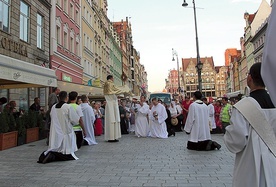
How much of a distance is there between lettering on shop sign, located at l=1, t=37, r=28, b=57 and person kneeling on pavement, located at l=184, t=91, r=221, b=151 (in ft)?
35.5

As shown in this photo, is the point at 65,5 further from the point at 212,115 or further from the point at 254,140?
the point at 254,140

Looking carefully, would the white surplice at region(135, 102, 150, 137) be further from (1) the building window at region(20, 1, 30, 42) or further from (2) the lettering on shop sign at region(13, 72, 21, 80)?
(1) the building window at region(20, 1, 30, 42)

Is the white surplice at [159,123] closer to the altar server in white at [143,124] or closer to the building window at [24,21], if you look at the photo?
the altar server in white at [143,124]

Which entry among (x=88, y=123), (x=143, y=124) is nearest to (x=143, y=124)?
(x=143, y=124)

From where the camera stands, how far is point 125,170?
671cm

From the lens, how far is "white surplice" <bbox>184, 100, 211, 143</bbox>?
1009 cm

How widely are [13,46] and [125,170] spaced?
12615 millimetres

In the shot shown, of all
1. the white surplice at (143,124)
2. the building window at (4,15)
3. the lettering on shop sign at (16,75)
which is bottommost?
the white surplice at (143,124)

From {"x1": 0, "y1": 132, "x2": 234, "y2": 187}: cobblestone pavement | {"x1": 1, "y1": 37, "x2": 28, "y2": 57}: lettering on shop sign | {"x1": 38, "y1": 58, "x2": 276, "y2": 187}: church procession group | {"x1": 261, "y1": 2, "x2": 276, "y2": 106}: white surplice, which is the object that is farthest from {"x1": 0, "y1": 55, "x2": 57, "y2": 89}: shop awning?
{"x1": 261, "y1": 2, "x2": 276, "y2": 106}: white surplice

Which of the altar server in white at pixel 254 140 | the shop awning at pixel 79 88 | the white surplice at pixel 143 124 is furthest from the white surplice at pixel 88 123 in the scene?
the altar server in white at pixel 254 140

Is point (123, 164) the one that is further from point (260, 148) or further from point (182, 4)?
point (182, 4)

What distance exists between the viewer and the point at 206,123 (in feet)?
33.7

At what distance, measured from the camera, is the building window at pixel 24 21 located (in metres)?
17.7

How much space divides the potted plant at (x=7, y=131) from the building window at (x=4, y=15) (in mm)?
6618
